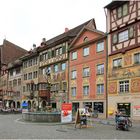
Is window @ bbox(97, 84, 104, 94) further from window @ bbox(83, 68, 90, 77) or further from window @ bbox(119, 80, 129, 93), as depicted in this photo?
window @ bbox(119, 80, 129, 93)

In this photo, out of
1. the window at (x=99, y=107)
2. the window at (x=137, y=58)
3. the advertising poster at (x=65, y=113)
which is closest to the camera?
the advertising poster at (x=65, y=113)

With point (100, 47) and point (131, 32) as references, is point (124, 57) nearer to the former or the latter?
point (131, 32)

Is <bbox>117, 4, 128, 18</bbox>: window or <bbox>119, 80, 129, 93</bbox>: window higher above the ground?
<bbox>117, 4, 128, 18</bbox>: window

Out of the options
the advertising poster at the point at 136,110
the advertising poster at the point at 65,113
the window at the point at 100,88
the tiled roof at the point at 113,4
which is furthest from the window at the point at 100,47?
the advertising poster at the point at 65,113

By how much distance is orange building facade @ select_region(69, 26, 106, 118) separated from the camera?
129 feet

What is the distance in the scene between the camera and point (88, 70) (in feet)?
139

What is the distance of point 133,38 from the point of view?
33.8 m

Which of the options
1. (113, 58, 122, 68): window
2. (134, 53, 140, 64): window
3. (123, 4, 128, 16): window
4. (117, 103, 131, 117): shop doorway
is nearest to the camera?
(134, 53, 140, 64): window

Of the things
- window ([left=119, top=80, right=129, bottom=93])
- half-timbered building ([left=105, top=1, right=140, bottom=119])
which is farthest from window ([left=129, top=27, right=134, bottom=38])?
window ([left=119, top=80, right=129, bottom=93])

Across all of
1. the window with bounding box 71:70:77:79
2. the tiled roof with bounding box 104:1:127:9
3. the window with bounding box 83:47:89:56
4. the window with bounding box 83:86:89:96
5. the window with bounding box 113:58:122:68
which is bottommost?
the window with bounding box 83:86:89:96

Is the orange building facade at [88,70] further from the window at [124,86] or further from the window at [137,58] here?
the window at [137,58]

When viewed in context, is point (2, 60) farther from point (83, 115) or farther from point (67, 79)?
point (83, 115)

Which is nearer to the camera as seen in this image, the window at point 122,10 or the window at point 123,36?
the window at point 123,36

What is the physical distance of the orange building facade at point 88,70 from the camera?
129ft
